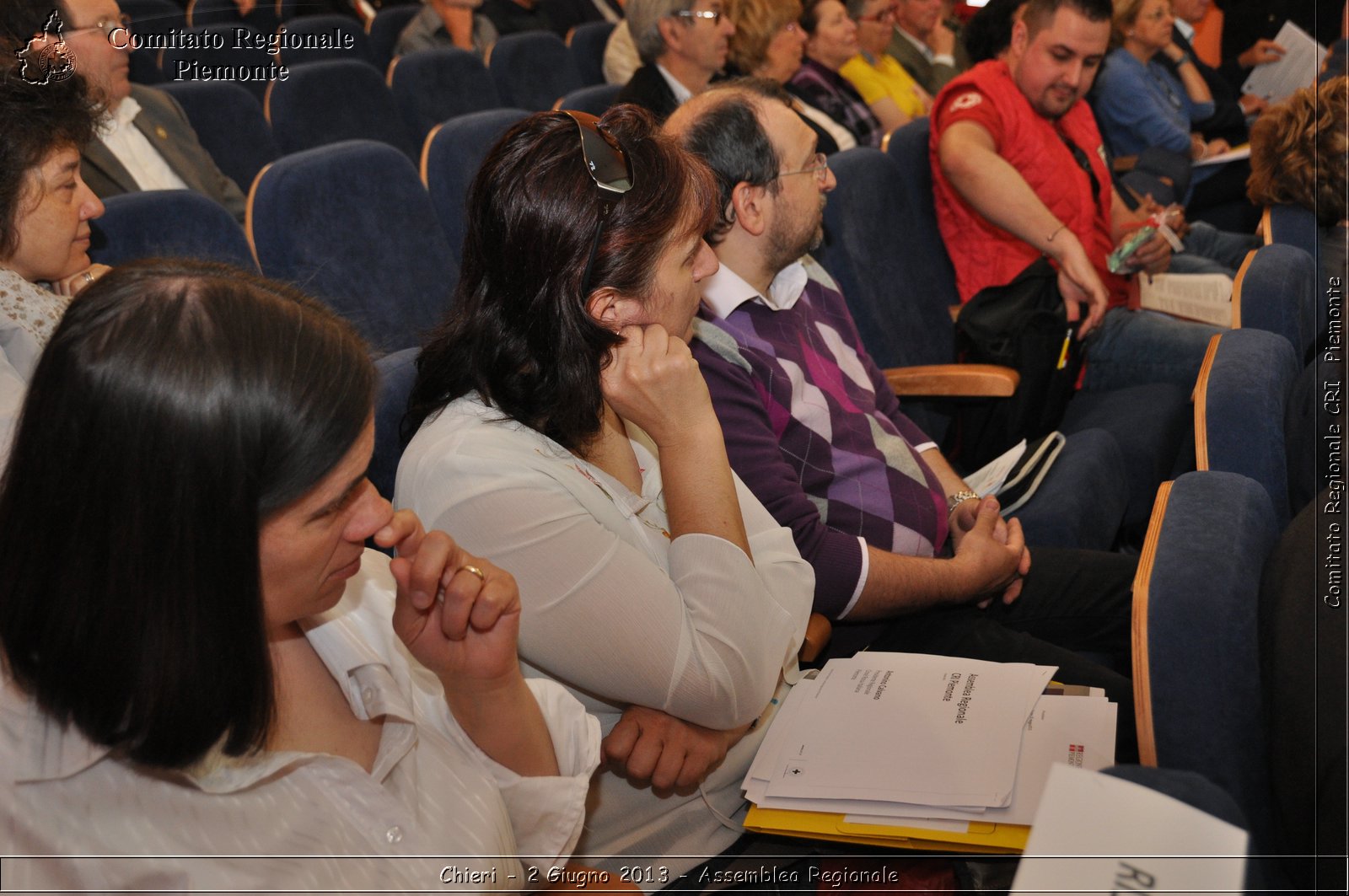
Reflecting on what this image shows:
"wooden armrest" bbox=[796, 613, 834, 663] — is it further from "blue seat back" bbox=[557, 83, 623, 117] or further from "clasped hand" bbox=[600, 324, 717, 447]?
"blue seat back" bbox=[557, 83, 623, 117]

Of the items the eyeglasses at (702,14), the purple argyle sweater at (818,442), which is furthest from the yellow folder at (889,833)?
the eyeglasses at (702,14)

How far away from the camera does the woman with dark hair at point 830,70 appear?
13.2 ft

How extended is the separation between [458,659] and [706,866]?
1.49 ft

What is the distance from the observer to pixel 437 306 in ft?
7.21

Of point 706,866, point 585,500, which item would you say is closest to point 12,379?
point 585,500

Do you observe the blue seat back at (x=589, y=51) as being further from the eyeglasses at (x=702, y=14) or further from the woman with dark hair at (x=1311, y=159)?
the woman with dark hair at (x=1311, y=159)

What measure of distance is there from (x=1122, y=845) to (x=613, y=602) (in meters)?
0.58

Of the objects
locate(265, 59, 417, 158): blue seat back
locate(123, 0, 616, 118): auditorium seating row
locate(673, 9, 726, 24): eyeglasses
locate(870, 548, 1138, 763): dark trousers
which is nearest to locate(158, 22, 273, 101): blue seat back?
locate(123, 0, 616, 118): auditorium seating row

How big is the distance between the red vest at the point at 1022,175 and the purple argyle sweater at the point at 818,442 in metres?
0.90

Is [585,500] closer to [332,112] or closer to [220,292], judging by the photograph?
[220,292]

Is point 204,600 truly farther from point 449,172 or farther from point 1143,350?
point 1143,350

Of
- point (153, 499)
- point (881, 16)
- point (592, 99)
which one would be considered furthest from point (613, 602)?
point (881, 16)

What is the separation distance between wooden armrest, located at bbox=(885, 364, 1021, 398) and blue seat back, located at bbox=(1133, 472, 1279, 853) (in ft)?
3.91

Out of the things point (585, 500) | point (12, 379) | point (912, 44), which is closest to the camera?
point (585, 500)
